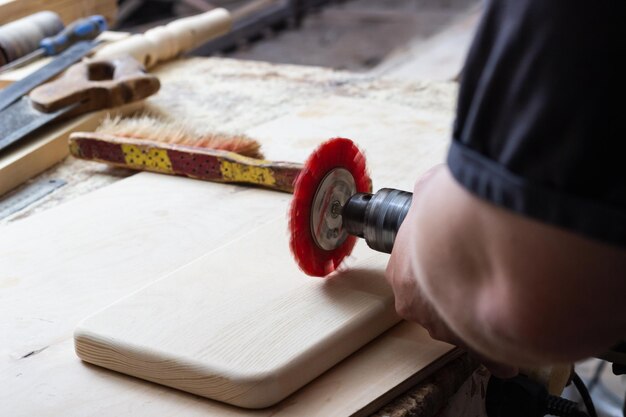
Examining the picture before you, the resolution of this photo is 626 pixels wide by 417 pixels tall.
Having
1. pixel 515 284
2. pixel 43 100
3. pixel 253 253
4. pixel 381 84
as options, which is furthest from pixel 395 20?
pixel 515 284

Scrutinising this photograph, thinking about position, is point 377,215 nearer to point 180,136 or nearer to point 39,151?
point 180,136

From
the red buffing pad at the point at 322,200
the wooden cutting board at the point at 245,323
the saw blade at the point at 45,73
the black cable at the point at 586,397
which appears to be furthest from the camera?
the saw blade at the point at 45,73

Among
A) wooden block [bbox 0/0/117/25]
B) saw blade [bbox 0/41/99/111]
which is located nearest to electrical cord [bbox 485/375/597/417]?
saw blade [bbox 0/41/99/111]

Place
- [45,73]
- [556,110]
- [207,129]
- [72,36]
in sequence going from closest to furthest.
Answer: [556,110] → [207,129] → [45,73] → [72,36]

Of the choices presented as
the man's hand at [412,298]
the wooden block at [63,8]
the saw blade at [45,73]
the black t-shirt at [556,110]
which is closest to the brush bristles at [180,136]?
the saw blade at [45,73]

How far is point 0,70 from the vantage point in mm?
1657

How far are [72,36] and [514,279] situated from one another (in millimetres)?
1447

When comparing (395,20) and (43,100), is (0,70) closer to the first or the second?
(43,100)

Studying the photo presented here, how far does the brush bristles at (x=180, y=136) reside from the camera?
4.07 ft

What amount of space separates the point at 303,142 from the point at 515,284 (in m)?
0.85

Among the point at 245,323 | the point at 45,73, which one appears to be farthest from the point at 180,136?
the point at 245,323

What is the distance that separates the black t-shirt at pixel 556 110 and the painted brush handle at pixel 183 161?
25.7 inches

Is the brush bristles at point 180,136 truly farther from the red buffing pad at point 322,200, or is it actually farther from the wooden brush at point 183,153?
the red buffing pad at point 322,200

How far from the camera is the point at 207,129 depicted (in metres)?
1.44
